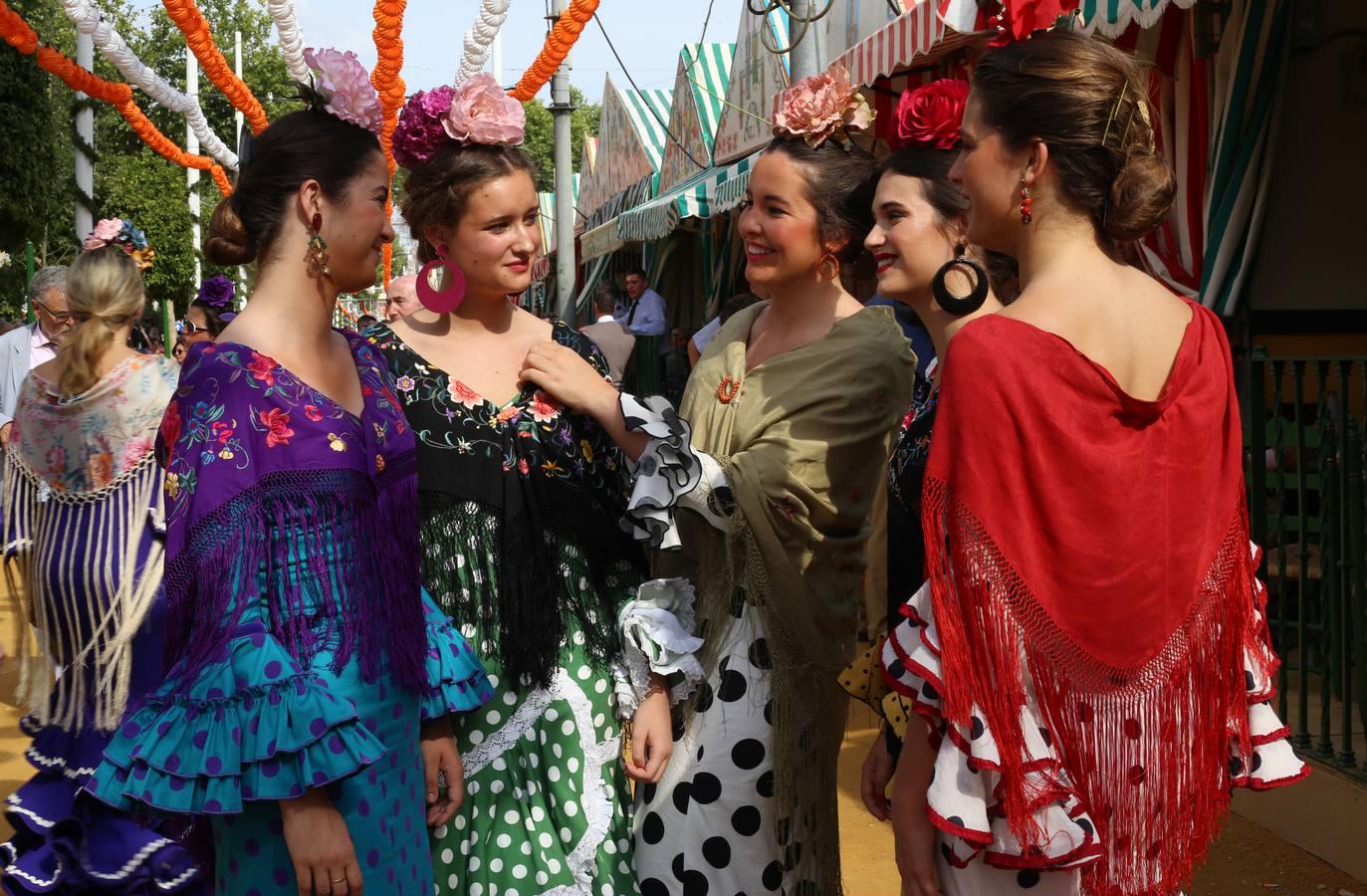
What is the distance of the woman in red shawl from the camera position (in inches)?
72.2

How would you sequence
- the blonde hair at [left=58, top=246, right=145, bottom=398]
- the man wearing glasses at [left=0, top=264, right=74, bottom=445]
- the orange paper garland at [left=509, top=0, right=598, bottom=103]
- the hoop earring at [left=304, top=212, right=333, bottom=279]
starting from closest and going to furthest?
the hoop earring at [left=304, top=212, right=333, bottom=279]
the blonde hair at [left=58, top=246, right=145, bottom=398]
the man wearing glasses at [left=0, top=264, right=74, bottom=445]
the orange paper garland at [left=509, top=0, right=598, bottom=103]

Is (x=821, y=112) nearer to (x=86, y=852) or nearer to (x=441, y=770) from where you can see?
(x=441, y=770)

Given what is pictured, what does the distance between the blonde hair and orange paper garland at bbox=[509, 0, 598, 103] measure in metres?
7.78

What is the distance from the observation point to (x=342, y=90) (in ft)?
7.84

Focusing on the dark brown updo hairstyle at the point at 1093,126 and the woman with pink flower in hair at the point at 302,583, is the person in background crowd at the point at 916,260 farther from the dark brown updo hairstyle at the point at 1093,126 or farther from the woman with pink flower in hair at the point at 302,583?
the woman with pink flower in hair at the point at 302,583

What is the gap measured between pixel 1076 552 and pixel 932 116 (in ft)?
4.11

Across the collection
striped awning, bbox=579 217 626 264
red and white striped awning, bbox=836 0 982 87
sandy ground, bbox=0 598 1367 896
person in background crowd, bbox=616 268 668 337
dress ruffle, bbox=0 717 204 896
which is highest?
striped awning, bbox=579 217 626 264

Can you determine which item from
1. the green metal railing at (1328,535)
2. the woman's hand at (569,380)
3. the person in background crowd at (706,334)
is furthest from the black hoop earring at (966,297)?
the green metal railing at (1328,535)

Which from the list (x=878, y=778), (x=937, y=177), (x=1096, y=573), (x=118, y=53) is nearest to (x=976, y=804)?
(x=1096, y=573)

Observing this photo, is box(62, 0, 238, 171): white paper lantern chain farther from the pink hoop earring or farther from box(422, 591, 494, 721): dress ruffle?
box(422, 591, 494, 721): dress ruffle

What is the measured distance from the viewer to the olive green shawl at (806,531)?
2770mm

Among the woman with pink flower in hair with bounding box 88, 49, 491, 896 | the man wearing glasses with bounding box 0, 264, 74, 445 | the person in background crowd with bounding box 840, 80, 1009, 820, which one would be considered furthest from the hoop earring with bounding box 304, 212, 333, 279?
the man wearing glasses with bounding box 0, 264, 74, 445

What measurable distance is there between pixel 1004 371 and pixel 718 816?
1287mm

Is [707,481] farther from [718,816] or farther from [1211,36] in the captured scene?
[1211,36]
